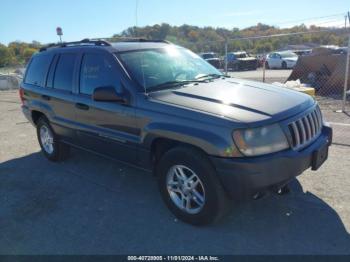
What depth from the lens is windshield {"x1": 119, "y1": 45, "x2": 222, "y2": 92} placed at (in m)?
4.07

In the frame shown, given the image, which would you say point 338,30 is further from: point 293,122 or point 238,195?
point 238,195

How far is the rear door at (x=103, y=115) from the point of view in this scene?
404cm

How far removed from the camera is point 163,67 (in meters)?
4.36

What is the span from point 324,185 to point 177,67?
2324mm

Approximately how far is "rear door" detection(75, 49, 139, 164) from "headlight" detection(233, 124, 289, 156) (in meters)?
1.30

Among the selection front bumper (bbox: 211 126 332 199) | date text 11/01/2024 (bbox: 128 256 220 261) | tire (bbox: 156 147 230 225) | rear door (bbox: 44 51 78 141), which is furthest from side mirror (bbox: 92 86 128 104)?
date text 11/01/2024 (bbox: 128 256 220 261)

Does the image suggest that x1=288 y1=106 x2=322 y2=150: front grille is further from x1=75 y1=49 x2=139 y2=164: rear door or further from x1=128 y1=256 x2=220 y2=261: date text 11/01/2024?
x1=75 y1=49 x2=139 y2=164: rear door

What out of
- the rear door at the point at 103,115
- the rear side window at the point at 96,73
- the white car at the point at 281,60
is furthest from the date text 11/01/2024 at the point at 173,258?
the white car at the point at 281,60

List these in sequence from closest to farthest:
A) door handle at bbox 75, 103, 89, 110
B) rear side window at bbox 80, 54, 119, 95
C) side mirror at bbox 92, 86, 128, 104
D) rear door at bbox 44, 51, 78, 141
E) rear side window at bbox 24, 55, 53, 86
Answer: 1. side mirror at bbox 92, 86, 128, 104
2. rear side window at bbox 80, 54, 119, 95
3. door handle at bbox 75, 103, 89, 110
4. rear door at bbox 44, 51, 78, 141
5. rear side window at bbox 24, 55, 53, 86

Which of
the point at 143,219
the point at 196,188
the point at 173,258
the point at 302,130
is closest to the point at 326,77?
the point at 302,130

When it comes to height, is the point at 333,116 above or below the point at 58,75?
below

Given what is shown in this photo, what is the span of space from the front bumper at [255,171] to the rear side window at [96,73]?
169 cm

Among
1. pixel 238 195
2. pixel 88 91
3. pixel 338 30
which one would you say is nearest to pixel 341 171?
pixel 238 195

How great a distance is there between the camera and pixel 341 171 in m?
4.76
